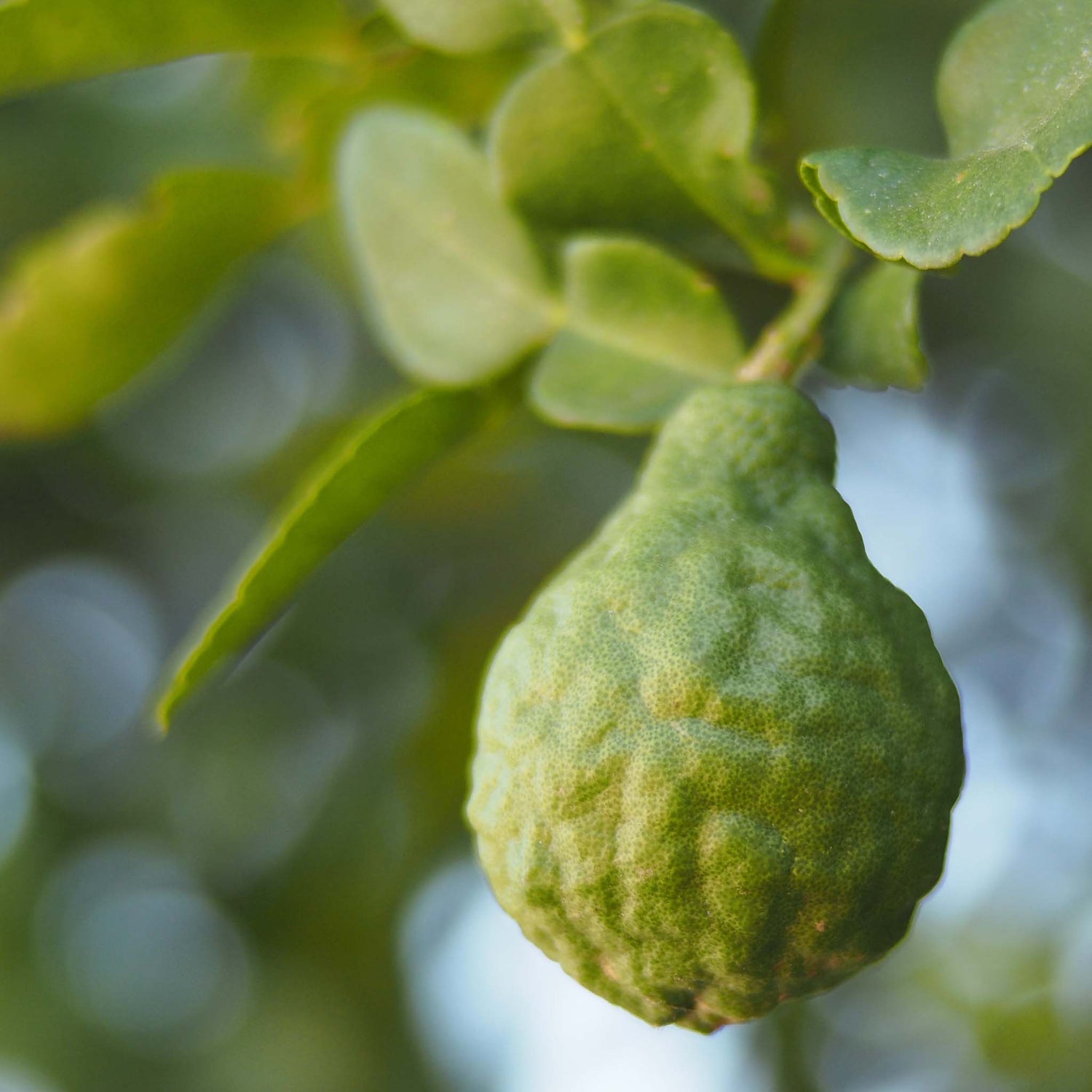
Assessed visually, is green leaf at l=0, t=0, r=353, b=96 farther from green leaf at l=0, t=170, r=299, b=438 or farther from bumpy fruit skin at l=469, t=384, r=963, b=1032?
bumpy fruit skin at l=469, t=384, r=963, b=1032

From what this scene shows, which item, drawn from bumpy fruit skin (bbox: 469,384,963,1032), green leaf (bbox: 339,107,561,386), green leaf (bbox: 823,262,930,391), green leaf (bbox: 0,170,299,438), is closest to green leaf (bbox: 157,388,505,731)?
green leaf (bbox: 339,107,561,386)

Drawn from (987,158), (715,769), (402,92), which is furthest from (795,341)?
(402,92)

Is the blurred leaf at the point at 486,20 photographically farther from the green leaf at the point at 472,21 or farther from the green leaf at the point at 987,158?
the green leaf at the point at 987,158

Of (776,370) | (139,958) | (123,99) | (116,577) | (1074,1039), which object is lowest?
(139,958)

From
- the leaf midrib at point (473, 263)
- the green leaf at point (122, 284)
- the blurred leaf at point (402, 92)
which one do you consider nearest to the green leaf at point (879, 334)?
the leaf midrib at point (473, 263)

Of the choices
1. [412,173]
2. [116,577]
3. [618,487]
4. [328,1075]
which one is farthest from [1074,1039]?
[116,577]

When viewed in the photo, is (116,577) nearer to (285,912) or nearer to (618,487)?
(285,912)

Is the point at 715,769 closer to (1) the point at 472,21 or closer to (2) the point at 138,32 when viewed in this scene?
(1) the point at 472,21
